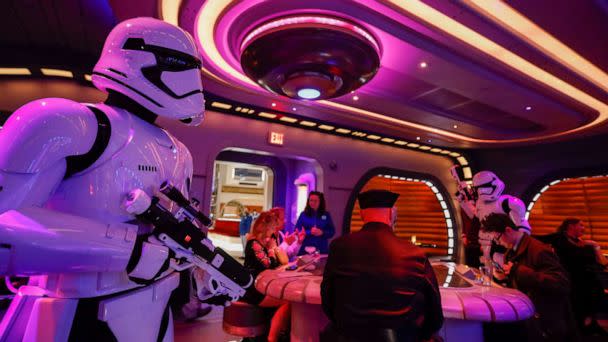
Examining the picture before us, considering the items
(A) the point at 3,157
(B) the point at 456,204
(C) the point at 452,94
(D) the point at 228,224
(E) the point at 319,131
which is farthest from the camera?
(D) the point at 228,224

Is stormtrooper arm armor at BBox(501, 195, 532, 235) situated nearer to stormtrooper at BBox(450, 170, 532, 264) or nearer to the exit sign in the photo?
stormtrooper at BBox(450, 170, 532, 264)

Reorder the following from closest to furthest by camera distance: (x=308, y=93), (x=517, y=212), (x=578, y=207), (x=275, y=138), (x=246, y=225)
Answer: (x=308, y=93), (x=517, y=212), (x=275, y=138), (x=578, y=207), (x=246, y=225)

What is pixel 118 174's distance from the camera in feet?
3.17

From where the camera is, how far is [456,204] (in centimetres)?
774

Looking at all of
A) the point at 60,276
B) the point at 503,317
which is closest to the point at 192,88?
the point at 60,276

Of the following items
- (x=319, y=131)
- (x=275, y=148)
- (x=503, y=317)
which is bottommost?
(x=503, y=317)

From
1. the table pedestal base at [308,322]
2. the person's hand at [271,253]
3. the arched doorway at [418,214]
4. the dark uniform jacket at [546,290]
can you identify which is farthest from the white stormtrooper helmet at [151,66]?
the arched doorway at [418,214]

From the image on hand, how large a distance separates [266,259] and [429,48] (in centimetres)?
275

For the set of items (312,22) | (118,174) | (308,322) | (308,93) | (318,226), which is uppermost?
(312,22)

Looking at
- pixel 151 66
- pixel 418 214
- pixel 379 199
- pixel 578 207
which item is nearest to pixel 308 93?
pixel 379 199

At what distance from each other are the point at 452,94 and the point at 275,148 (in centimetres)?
307

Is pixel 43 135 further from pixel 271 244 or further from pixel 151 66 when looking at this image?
pixel 271 244

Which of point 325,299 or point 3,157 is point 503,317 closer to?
point 325,299

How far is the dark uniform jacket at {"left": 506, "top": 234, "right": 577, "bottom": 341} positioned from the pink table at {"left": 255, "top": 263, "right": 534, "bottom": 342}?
498 mm
